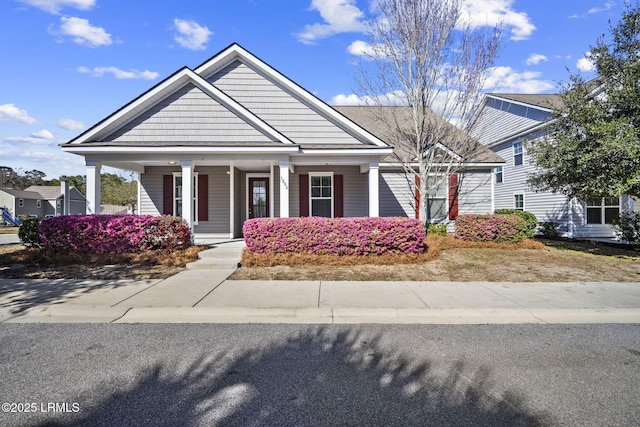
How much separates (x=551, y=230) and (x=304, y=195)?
39.9 ft

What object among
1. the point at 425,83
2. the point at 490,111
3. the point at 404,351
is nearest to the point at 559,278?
the point at 404,351

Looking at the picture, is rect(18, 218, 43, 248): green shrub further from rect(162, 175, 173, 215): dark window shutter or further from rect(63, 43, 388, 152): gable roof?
rect(162, 175, 173, 215): dark window shutter

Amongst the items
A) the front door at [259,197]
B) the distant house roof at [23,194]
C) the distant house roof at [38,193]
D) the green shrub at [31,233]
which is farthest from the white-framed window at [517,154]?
the distant house roof at [38,193]

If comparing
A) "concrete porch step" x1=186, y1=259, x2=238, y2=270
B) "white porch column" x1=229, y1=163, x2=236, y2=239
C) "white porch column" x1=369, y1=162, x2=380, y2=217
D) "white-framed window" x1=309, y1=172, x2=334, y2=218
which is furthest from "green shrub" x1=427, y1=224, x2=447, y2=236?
"concrete porch step" x1=186, y1=259, x2=238, y2=270

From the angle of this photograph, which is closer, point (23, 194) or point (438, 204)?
point (438, 204)

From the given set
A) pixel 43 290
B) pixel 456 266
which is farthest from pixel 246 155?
pixel 456 266

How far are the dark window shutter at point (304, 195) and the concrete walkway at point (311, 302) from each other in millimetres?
6349

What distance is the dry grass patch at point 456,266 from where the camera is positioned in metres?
7.58

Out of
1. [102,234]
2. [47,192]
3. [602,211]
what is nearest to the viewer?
[102,234]

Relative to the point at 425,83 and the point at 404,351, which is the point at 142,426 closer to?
the point at 404,351

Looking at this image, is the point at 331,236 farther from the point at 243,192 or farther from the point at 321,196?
the point at 243,192

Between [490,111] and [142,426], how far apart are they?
24466 mm

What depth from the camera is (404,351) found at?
3889 mm

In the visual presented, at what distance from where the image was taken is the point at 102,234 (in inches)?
360
